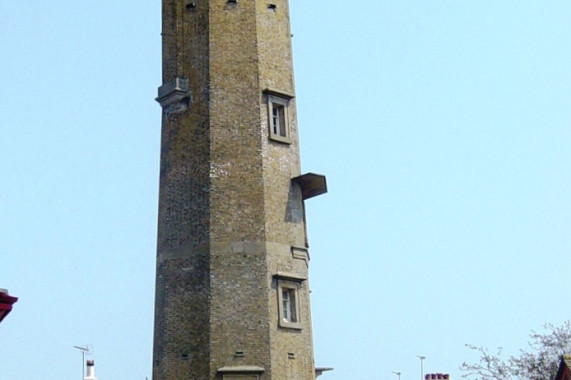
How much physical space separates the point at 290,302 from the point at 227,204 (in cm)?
297

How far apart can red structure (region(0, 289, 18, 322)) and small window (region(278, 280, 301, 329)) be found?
42.0 ft

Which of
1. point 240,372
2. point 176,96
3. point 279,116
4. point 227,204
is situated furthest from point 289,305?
point 176,96

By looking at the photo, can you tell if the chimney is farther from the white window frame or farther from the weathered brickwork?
the white window frame

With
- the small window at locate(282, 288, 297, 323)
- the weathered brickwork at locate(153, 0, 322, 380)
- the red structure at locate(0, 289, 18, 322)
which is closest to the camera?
the red structure at locate(0, 289, 18, 322)

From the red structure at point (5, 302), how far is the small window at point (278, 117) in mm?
14224

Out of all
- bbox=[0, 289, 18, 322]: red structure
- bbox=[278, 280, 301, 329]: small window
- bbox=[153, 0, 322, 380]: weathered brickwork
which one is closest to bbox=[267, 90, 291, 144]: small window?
bbox=[153, 0, 322, 380]: weathered brickwork

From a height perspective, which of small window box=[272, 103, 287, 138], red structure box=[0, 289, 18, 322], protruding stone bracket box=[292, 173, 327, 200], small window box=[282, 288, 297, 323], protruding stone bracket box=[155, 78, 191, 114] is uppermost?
protruding stone bracket box=[155, 78, 191, 114]

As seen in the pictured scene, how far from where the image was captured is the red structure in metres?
15.7

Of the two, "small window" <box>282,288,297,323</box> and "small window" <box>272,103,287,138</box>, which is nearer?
"small window" <box>282,288,297,323</box>

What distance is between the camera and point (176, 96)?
2978 centimetres

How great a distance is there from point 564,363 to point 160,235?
421 inches

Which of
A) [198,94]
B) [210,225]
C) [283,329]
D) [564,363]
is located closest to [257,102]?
[198,94]

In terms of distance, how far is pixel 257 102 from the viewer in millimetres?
29359

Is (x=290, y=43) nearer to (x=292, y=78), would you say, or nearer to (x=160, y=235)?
(x=292, y=78)
